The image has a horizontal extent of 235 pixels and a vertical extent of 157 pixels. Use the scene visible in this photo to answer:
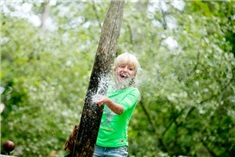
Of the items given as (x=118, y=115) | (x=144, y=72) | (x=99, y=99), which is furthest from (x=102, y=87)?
(x=144, y=72)

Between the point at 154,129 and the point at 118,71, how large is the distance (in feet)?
17.4

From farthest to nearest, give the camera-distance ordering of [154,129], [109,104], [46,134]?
[154,129] → [46,134] → [109,104]

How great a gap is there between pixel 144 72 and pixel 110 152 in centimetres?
202

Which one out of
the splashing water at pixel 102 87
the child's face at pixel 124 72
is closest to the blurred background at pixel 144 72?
the child's face at pixel 124 72

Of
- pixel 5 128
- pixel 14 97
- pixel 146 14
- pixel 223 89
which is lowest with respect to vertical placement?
pixel 5 128

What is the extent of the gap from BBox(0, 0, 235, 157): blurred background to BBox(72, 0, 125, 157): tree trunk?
198 centimetres

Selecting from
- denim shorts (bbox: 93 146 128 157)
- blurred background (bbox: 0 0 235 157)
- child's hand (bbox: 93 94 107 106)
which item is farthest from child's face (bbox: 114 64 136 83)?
blurred background (bbox: 0 0 235 157)

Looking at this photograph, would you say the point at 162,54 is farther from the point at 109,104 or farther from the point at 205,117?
the point at 109,104

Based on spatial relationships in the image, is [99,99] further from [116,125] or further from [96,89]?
[116,125]

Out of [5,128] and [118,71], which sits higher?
[118,71]

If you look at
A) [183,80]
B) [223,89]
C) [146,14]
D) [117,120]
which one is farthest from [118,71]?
[146,14]

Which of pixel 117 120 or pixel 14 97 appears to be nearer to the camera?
pixel 117 120

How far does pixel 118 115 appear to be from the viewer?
9.62 feet

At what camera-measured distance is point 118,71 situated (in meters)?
3.03
